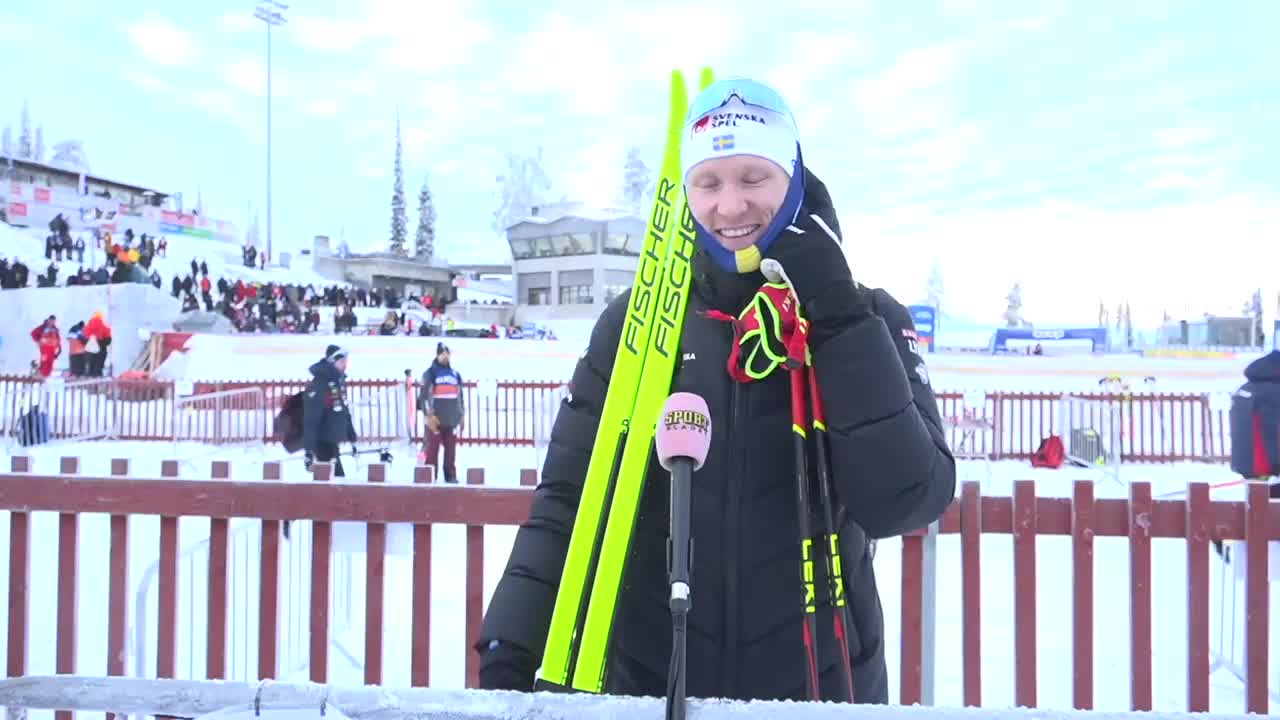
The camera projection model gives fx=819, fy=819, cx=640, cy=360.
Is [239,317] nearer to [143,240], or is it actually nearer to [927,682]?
[143,240]

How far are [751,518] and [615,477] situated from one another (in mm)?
310

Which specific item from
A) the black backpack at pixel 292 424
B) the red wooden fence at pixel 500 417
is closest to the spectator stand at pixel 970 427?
the red wooden fence at pixel 500 417

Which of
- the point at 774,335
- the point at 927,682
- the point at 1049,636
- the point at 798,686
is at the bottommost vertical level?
the point at 1049,636

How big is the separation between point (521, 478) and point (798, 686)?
2.37m

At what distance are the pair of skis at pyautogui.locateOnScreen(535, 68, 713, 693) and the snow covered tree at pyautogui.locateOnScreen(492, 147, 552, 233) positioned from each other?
292ft

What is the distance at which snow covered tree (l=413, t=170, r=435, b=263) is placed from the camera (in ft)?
331

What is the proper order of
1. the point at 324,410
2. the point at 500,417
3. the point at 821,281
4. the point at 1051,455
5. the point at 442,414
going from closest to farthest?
1. the point at 821,281
2. the point at 324,410
3. the point at 442,414
4. the point at 1051,455
5. the point at 500,417

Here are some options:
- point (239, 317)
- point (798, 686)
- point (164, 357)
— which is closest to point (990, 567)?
point (798, 686)

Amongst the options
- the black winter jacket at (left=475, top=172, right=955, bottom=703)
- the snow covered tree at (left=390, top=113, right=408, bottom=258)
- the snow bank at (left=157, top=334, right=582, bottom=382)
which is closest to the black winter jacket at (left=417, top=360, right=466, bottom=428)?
the black winter jacket at (left=475, top=172, right=955, bottom=703)

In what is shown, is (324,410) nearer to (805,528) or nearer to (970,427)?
(805,528)

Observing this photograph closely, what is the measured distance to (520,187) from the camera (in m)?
89.6

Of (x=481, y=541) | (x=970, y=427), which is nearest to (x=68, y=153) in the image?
(x=970, y=427)

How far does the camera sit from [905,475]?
1510mm

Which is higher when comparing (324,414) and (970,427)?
(324,414)
